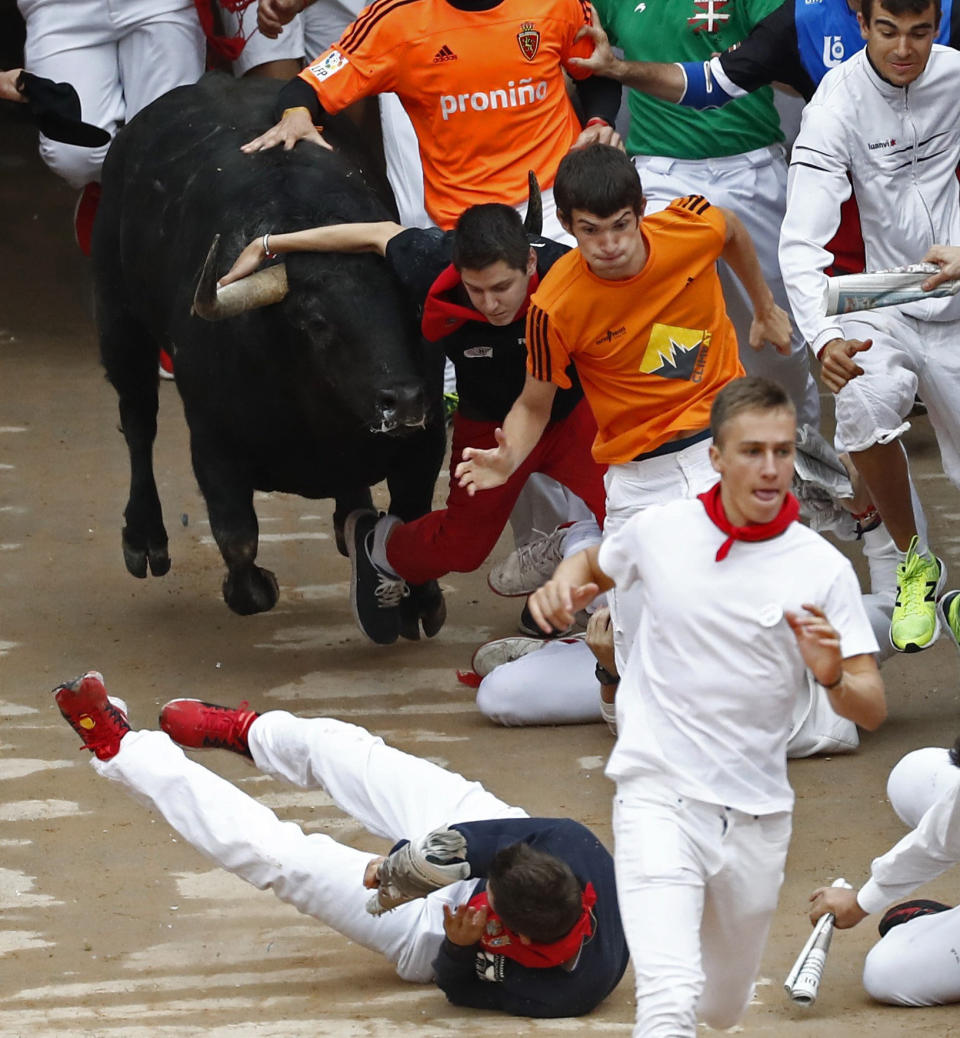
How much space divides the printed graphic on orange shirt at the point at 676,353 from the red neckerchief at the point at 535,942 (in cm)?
156

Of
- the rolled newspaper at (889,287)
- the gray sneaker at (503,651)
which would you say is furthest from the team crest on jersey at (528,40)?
the gray sneaker at (503,651)

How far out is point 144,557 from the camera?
7.26 m

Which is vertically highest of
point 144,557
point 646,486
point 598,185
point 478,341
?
point 598,185

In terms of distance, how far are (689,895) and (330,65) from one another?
12.0ft

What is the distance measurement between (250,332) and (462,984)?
2.58 meters

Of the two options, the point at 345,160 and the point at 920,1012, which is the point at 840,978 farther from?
the point at 345,160

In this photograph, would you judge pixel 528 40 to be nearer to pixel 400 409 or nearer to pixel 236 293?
pixel 236 293

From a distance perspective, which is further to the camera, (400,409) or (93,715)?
(400,409)

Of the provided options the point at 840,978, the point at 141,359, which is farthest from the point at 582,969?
the point at 141,359

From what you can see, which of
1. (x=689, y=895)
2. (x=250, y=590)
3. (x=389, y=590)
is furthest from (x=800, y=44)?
(x=689, y=895)

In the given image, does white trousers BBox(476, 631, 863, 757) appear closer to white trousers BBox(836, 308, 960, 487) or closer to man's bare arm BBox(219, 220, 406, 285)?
white trousers BBox(836, 308, 960, 487)

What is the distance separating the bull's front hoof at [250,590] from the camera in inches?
257

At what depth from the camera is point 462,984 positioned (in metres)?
4.36

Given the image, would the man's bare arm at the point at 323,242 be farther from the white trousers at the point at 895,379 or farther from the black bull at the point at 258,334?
the white trousers at the point at 895,379
